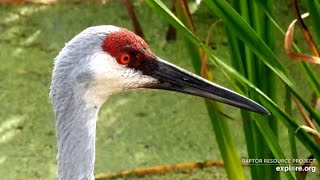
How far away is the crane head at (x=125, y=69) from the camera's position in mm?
1761

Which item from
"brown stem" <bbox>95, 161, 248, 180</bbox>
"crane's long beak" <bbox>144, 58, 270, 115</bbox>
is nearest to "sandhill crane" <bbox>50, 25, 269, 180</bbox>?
"crane's long beak" <bbox>144, 58, 270, 115</bbox>

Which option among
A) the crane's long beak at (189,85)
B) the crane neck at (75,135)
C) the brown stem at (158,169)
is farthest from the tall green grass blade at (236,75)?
the brown stem at (158,169)

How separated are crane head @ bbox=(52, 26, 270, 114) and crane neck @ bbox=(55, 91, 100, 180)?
0.13 ft

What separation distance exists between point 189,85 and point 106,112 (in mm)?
1475

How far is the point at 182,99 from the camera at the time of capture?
337cm

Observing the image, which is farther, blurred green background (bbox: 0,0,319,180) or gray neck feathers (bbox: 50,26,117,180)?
blurred green background (bbox: 0,0,319,180)

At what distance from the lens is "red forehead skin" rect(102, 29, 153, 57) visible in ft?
5.83

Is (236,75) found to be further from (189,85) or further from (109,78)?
(109,78)

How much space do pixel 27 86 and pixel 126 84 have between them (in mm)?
1676

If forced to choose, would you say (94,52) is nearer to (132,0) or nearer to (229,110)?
(229,110)

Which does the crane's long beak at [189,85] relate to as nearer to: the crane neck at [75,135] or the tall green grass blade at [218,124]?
the crane neck at [75,135]

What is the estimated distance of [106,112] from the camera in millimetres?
3293

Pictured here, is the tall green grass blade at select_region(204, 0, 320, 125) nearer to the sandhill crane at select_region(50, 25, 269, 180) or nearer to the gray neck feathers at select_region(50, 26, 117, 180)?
the sandhill crane at select_region(50, 25, 269, 180)

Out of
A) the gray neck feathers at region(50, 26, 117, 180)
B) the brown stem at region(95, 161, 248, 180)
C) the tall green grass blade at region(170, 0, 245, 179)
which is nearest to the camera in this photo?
the gray neck feathers at region(50, 26, 117, 180)
